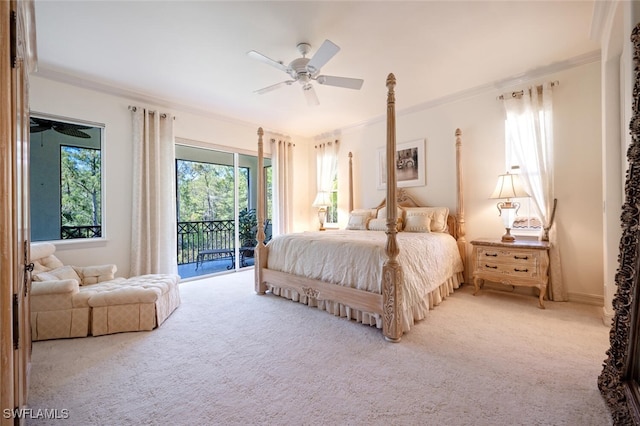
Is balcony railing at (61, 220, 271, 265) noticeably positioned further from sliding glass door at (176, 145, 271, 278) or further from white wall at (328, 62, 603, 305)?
white wall at (328, 62, 603, 305)

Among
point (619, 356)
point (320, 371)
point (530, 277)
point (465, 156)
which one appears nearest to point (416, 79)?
point (465, 156)

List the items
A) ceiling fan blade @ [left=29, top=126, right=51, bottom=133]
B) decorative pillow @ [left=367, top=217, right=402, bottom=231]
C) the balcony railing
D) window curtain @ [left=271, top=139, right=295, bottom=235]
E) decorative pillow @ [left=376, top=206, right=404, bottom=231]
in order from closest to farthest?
ceiling fan blade @ [left=29, top=126, right=51, bottom=133] → decorative pillow @ [left=376, top=206, right=404, bottom=231] → decorative pillow @ [left=367, top=217, right=402, bottom=231] → the balcony railing → window curtain @ [left=271, top=139, right=295, bottom=235]

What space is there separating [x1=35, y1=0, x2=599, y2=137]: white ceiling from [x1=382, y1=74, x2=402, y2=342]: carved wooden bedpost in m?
0.69

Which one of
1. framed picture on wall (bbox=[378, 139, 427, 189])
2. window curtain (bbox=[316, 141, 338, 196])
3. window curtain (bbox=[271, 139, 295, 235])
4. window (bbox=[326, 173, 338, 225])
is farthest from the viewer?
window (bbox=[326, 173, 338, 225])

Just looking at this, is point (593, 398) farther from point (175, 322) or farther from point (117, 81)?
point (117, 81)

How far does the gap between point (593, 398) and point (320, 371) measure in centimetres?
156

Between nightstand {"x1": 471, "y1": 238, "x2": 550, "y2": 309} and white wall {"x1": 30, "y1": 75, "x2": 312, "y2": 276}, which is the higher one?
white wall {"x1": 30, "y1": 75, "x2": 312, "y2": 276}

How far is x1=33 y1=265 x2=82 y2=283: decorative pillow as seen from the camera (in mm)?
2531

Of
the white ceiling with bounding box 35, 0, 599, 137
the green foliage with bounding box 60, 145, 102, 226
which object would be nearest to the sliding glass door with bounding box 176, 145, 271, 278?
the green foliage with bounding box 60, 145, 102, 226

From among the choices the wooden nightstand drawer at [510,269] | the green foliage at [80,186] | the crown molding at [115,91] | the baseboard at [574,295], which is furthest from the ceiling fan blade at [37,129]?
the baseboard at [574,295]

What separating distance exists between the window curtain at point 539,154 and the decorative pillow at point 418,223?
1215 millimetres

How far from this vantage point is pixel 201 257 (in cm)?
510

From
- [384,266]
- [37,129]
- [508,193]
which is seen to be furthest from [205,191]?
[508,193]

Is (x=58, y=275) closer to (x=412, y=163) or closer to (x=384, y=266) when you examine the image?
(x=384, y=266)
